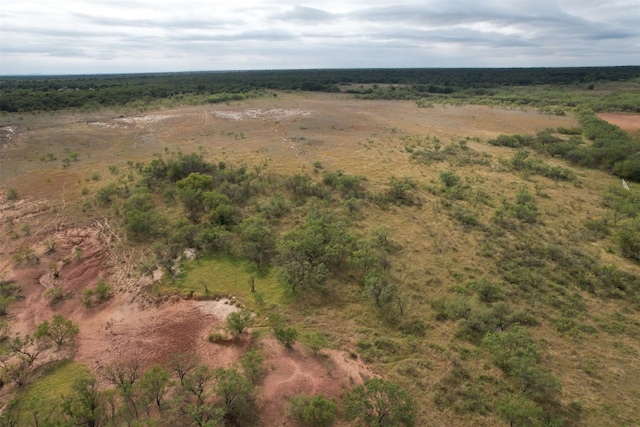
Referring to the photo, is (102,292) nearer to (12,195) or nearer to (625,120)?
(12,195)

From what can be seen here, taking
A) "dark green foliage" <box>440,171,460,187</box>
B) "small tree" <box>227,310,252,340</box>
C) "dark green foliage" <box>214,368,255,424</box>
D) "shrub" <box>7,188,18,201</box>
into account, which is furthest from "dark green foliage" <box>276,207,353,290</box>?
"shrub" <box>7,188,18,201</box>

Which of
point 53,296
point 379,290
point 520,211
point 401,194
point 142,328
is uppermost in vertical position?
point 401,194

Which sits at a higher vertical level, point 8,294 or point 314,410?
point 8,294

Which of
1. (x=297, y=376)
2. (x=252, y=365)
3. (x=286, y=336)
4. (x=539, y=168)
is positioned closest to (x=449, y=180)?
(x=539, y=168)

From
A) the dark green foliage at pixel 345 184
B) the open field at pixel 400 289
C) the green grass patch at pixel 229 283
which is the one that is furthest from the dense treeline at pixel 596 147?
the green grass patch at pixel 229 283

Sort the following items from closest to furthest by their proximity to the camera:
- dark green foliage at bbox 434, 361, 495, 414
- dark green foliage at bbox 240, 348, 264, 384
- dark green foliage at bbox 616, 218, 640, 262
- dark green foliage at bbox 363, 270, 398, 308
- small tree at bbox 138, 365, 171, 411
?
small tree at bbox 138, 365, 171, 411, dark green foliage at bbox 434, 361, 495, 414, dark green foliage at bbox 240, 348, 264, 384, dark green foliage at bbox 363, 270, 398, 308, dark green foliage at bbox 616, 218, 640, 262

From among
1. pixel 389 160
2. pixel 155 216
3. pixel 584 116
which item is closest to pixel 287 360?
pixel 155 216

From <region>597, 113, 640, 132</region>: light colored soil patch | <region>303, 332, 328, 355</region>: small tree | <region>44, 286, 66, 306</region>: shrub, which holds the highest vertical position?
<region>597, 113, 640, 132</region>: light colored soil patch

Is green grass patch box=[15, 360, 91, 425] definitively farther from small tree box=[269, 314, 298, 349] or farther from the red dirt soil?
small tree box=[269, 314, 298, 349]
